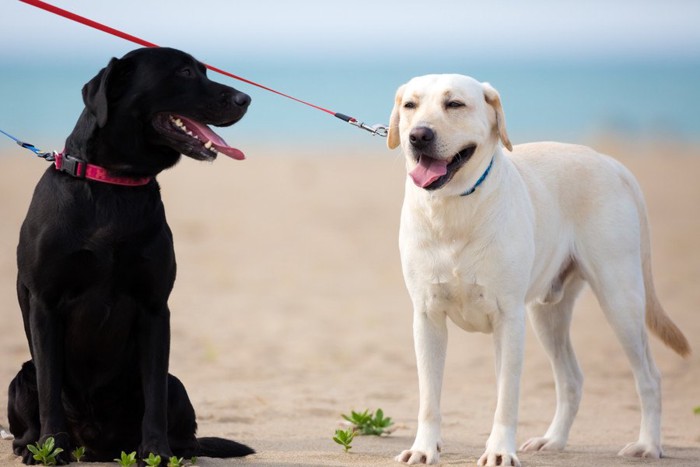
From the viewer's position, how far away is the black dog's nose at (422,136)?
4.62 m

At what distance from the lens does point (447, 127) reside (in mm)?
4680

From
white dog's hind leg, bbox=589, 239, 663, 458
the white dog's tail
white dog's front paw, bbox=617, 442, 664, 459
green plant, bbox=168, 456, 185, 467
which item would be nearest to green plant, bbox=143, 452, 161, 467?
green plant, bbox=168, 456, 185, 467

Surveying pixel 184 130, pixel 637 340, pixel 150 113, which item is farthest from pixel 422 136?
pixel 637 340

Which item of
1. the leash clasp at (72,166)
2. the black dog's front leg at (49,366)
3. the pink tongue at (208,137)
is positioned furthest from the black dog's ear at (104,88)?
the black dog's front leg at (49,366)

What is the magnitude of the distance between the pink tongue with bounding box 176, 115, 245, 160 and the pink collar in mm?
363

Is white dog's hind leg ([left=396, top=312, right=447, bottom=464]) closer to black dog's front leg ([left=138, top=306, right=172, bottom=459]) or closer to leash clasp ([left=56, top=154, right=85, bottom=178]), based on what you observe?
black dog's front leg ([left=138, top=306, right=172, bottom=459])

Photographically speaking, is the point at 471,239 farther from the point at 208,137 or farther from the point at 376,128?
the point at 208,137

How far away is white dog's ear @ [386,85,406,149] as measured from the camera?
5.04 meters

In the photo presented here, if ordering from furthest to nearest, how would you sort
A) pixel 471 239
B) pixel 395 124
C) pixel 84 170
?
1. pixel 395 124
2. pixel 471 239
3. pixel 84 170

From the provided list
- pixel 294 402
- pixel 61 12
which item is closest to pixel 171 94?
pixel 61 12

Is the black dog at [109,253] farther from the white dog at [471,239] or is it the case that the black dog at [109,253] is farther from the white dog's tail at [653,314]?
the white dog's tail at [653,314]

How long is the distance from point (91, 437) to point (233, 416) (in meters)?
1.94

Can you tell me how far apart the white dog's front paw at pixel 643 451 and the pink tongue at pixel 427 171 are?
184cm

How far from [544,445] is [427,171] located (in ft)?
5.97
